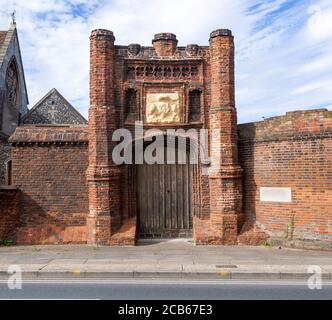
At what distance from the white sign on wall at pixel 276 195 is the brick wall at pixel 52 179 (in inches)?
222

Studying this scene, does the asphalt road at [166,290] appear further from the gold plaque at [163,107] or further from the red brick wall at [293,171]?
the gold plaque at [163,107]

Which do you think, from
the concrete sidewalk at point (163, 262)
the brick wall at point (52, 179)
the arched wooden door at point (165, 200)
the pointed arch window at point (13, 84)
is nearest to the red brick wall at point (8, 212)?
the brick wall at point (52, 179)

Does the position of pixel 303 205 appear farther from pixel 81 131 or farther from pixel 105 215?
pixel 81 131

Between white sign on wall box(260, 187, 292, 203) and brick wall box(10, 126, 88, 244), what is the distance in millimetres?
5643

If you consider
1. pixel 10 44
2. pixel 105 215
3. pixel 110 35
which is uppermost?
pixel 10 44

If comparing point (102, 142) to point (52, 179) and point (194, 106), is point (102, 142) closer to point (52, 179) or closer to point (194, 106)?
point (52, 179)

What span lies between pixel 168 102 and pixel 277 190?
442 cm

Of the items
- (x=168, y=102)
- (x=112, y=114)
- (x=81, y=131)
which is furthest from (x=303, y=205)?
(x=81, y=131)

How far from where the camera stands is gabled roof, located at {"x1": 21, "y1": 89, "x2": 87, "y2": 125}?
23.1m

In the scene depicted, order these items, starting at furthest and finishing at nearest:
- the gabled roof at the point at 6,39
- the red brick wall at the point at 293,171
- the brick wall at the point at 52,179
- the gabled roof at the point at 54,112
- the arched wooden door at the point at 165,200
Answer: the gabled roof at the point at 54,112
the gabled roof at the point at 6,39
the arched wooden door at the point at 165,200
the brick wall at the point at 52,179
the red brick wall at the point at 293,171

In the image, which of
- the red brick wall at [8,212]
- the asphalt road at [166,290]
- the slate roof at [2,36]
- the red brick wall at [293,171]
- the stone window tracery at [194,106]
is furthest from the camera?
the slate roof at [2,36]

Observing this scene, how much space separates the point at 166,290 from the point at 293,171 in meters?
5.82

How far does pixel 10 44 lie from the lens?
76.3 ft

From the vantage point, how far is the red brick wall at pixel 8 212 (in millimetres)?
11141
